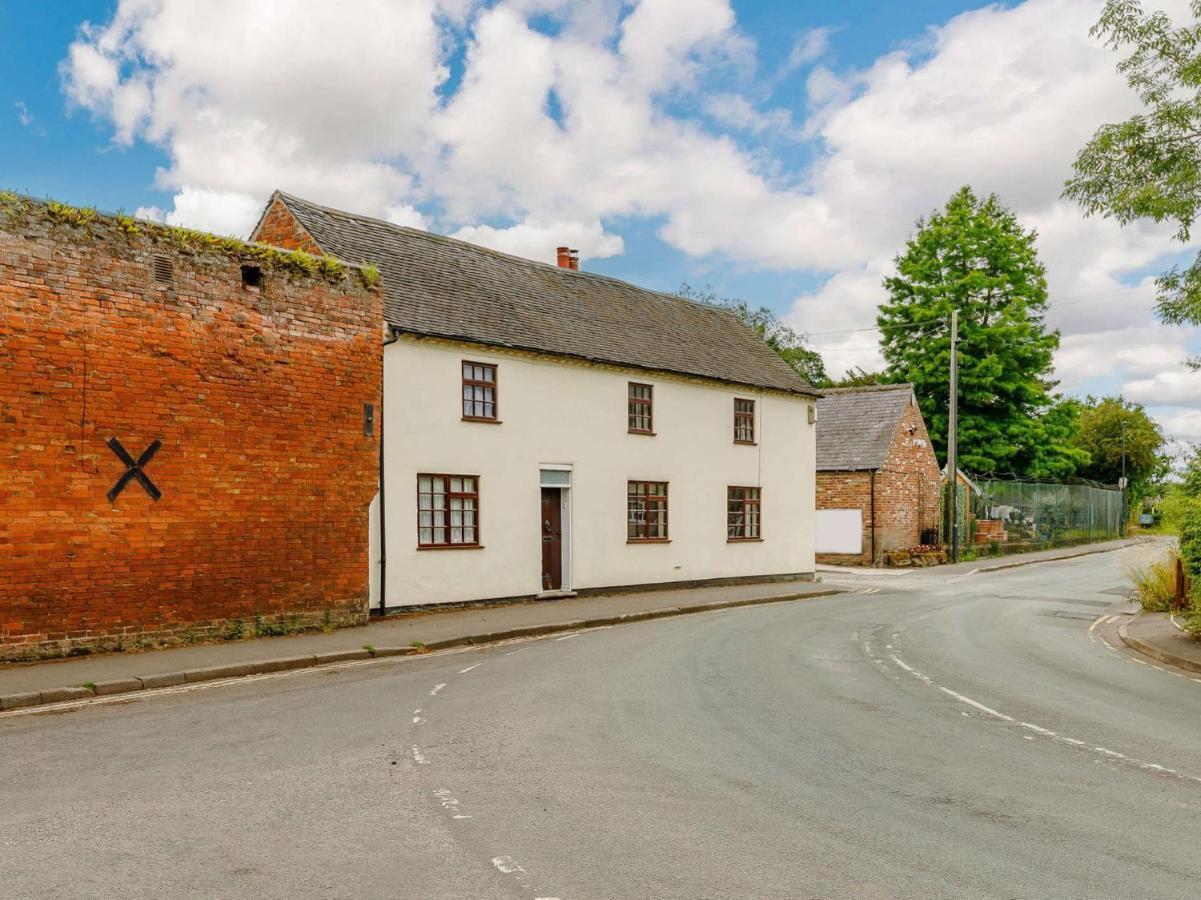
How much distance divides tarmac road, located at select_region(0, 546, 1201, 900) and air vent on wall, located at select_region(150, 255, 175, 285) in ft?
19.2

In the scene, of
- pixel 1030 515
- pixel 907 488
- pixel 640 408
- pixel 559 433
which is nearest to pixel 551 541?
pixel 559 433

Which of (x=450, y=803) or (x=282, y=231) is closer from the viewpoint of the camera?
(x=450, y=803)

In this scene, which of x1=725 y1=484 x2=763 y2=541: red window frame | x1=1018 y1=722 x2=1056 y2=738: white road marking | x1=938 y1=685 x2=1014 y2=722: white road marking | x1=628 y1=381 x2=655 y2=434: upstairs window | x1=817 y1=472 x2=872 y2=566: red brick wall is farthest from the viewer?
x1=817 y1=472 x2=872 y2=566: red brick wall

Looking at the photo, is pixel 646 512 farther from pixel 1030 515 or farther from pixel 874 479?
pixel 1030 515

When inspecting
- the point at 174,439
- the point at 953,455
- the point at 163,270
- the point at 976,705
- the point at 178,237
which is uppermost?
the point at 178,237

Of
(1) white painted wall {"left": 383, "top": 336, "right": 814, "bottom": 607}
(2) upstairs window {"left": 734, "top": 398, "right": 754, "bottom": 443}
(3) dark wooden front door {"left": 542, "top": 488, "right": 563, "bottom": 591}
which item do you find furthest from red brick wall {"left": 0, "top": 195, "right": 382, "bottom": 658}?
(2) upstairs window {"left": 734, "top": 398, "right": 754, "bottom": 443}

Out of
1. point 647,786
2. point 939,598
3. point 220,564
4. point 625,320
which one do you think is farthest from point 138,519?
point 939,598

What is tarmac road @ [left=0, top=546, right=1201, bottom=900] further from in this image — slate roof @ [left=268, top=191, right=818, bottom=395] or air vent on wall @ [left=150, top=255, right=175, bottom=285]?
slate roof @ [left=268, top=191, right=818, bottom=395]

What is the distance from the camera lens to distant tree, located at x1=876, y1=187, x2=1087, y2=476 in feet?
153

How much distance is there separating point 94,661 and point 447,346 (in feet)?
28.8

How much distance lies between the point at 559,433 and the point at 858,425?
20.1m

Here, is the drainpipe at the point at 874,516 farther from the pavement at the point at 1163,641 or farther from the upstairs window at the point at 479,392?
the upstairs window at the point at 479,392

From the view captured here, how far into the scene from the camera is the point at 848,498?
36375 mm

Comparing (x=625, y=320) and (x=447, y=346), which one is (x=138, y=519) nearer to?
(x=447, y=346)
